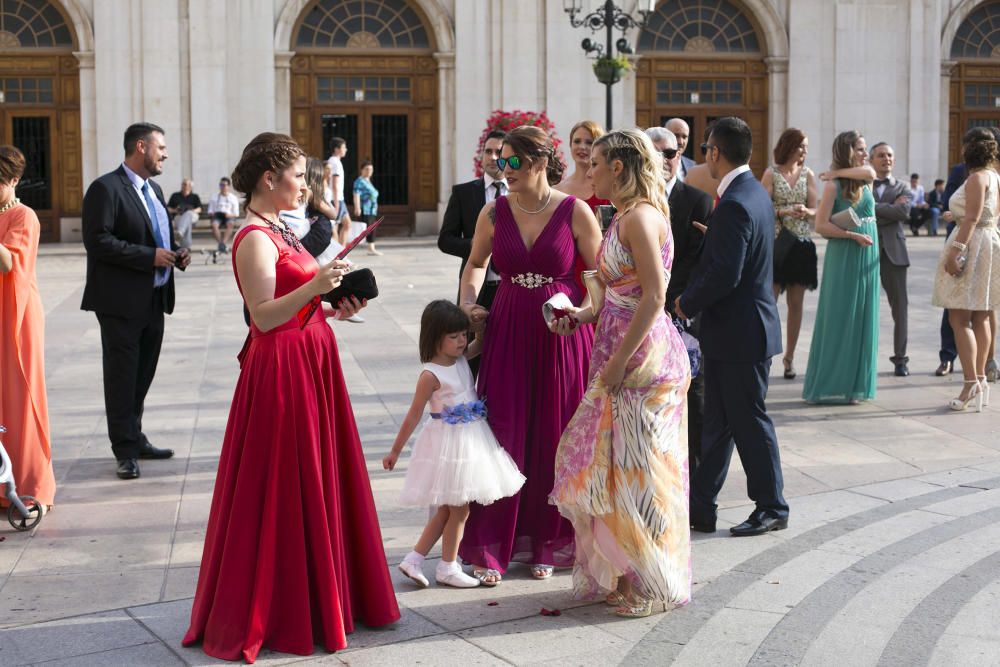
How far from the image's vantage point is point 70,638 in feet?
15.8

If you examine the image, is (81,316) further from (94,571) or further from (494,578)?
(494,578)

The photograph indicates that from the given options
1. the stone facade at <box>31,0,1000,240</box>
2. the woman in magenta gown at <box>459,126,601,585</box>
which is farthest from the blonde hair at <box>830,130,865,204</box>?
the stone facade at <box>31,0,1000,240</box>

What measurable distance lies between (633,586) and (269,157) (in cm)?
211

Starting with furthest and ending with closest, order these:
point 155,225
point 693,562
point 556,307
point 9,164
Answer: point 155,225
point 9,164
point 693,562
point 556,307

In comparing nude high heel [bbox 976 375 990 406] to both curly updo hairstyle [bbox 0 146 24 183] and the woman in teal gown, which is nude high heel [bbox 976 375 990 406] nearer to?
the woman in teal gown

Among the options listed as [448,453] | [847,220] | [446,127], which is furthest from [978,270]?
[446,127]

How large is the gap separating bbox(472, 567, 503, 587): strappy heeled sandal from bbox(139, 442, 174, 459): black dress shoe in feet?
9.92

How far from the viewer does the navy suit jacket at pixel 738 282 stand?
231 inches

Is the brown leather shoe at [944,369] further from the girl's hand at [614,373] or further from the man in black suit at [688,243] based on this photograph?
the girl's hand at [614,373]

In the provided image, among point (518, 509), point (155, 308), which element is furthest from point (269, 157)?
point (155, 308)

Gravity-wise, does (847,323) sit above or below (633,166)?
below

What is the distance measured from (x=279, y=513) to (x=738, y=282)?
2.43m

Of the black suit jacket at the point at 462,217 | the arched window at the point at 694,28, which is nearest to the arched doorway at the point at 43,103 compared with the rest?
the arched window at the point at 694,28

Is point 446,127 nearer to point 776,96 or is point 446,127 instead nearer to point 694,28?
point 694,28
